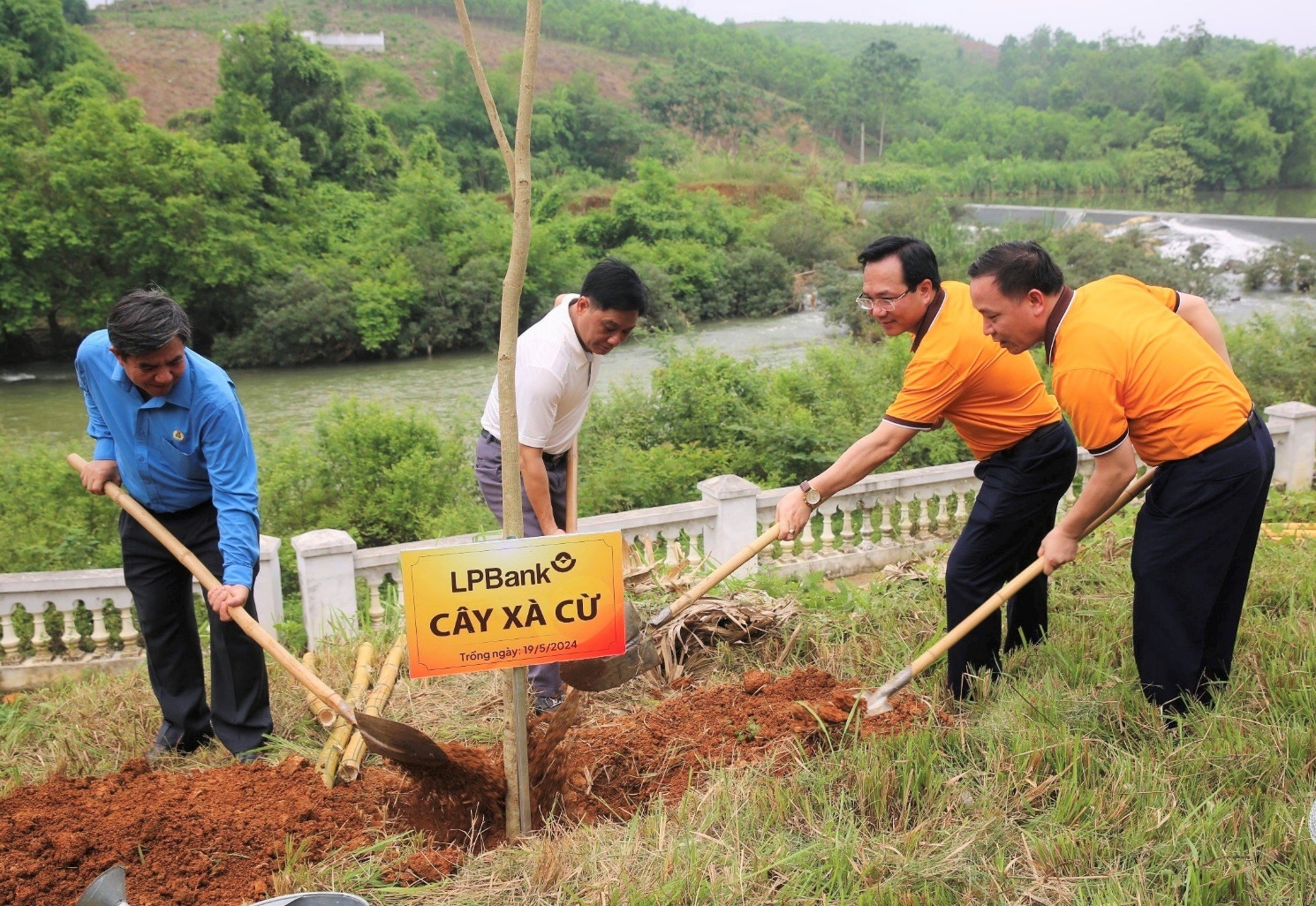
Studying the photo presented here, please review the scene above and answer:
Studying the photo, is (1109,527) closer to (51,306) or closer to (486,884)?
(486,884)

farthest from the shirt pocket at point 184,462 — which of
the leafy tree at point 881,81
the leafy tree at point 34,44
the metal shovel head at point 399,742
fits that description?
the leafy tree at point 881,81

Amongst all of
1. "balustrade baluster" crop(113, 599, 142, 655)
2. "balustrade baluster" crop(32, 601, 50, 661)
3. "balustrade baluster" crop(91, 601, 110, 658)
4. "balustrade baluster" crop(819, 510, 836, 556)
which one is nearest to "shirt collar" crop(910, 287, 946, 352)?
"balustrade baluster" crop(819, 510, 836, 556)

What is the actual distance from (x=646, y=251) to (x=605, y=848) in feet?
77.6

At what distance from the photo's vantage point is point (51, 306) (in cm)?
1917

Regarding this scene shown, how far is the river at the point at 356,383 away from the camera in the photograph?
14711 mm

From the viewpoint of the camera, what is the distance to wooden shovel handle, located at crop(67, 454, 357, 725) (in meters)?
2.75

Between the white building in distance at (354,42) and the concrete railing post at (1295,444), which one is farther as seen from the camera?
the white building in distance at (354,42)

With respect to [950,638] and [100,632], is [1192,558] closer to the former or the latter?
[950,638]

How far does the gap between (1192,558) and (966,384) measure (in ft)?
2.65

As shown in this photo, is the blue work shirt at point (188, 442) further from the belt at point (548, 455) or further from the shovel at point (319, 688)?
the belt at point (548, 455)

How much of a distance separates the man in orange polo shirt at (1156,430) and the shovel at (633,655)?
3.03ft

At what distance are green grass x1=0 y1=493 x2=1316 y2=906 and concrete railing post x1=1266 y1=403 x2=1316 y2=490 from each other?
4657mm

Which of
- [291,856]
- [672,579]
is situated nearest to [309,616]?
[672,579]

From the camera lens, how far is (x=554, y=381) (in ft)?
10.5
